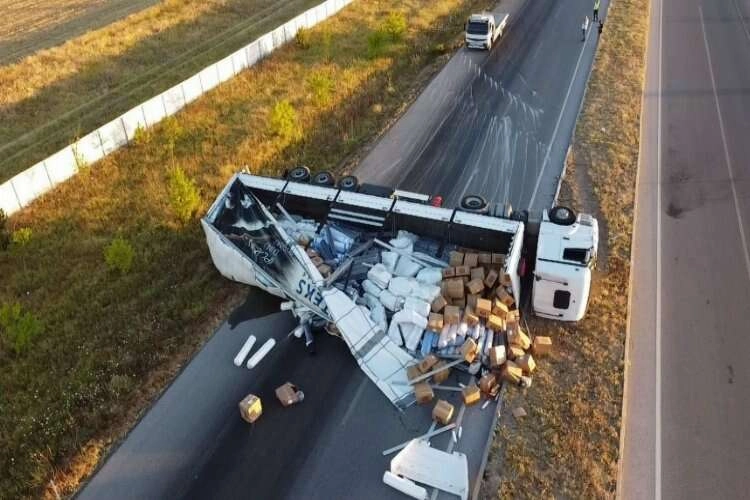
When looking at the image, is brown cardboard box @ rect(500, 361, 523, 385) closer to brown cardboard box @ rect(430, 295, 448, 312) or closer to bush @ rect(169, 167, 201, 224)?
brown cardboard box @ rect(430, 295, 448, 312)

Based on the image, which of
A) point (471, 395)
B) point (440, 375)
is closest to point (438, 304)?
point (440, 375)

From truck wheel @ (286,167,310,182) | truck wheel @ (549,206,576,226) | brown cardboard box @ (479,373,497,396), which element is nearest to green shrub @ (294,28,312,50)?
truck wheel @ (286,167,310,182)

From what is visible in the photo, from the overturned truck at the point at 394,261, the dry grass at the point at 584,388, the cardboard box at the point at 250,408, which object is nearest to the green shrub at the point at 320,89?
the overturned truck at the point at 394,261

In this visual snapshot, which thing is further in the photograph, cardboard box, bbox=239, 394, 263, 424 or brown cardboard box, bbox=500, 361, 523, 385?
brown cardboard box, bbox=500, 361, 523, 385

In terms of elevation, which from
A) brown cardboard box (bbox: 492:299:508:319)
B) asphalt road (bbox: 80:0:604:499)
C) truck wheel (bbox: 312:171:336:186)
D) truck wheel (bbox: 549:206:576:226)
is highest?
truck wheel (bbox: 549:206:576:226)

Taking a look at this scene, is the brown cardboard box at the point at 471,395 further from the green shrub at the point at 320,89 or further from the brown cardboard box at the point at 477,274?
the green shrub at the point at 320,89

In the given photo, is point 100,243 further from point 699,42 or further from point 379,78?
point 699,42

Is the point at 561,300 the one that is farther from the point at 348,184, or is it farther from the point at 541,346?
the point at 348,184
